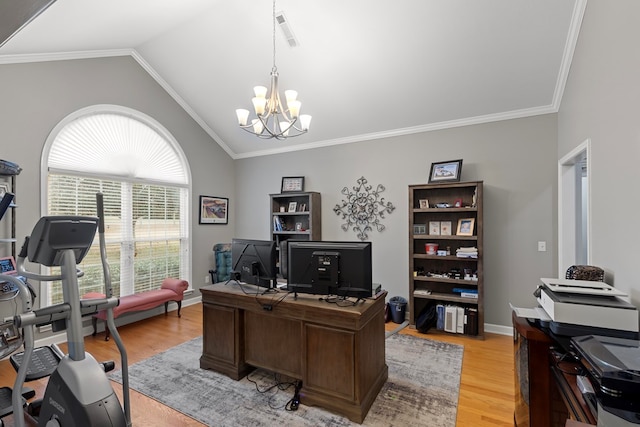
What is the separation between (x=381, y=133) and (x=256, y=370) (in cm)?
357

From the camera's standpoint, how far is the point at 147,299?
3.99 m

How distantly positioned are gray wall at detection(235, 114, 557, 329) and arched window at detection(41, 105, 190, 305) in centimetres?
244

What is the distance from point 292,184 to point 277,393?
340 cm

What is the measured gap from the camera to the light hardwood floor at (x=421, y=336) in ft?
7.20

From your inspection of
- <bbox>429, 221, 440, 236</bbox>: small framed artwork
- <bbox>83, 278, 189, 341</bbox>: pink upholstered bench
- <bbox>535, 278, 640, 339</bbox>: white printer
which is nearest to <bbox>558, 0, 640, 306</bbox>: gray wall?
<bbox>535, 278, 640, 339</bbox>: white printer

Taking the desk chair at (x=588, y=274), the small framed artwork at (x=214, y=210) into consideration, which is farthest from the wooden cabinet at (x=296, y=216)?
the desk chair at (x=588, y=274)

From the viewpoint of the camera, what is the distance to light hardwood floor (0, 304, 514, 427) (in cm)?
220

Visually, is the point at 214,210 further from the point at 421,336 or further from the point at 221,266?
the point at 421,336

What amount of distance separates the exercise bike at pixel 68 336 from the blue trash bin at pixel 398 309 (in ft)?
10.8

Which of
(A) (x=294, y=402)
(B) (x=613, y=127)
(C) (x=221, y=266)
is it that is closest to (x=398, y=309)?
(A) (x=294, y=402)

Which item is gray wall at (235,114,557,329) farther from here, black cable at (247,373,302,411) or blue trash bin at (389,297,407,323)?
black cable at (247,373,302,411)

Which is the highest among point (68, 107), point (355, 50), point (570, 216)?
point (355, 50)

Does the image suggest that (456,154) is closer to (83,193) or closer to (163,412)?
(163,412)

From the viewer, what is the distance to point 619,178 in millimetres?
1879
